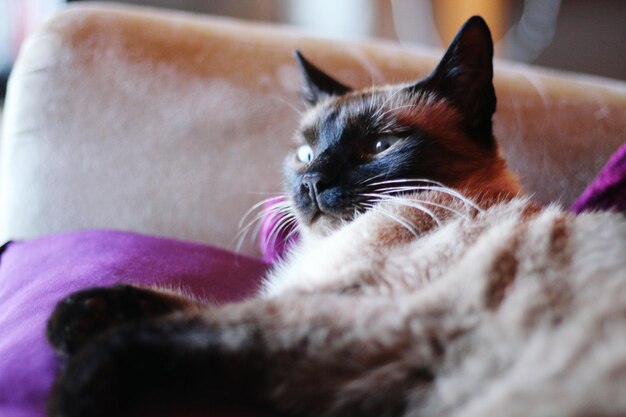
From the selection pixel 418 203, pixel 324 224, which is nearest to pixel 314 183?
pixel 324 224

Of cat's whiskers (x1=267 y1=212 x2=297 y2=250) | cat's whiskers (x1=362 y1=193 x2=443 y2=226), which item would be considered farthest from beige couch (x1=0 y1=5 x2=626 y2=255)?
cat's whiskers (x1=362 y1=193 x2=443 y2=226)

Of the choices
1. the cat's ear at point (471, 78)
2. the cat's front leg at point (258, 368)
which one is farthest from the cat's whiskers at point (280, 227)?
the cat's front leg at point (258, 368)

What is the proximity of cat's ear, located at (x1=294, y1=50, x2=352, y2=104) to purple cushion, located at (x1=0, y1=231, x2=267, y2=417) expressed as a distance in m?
0.46

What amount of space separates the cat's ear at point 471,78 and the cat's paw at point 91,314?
2.53 feet

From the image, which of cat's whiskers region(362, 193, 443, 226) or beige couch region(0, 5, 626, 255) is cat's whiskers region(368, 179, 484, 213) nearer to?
cat's whiskers region(362, 193, 443, 226)

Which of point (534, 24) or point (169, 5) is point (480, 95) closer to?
point (169, 5)

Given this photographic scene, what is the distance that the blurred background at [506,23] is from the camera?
3369 mm

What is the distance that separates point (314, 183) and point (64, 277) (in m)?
0.50

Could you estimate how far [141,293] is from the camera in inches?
36.2

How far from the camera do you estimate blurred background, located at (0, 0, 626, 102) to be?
3369 mm

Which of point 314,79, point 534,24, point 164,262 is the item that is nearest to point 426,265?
point 164,262

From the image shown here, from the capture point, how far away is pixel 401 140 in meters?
1.18

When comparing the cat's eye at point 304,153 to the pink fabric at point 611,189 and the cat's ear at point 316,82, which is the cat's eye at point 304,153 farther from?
the pink fabric at point 611,189

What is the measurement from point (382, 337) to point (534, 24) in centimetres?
321
